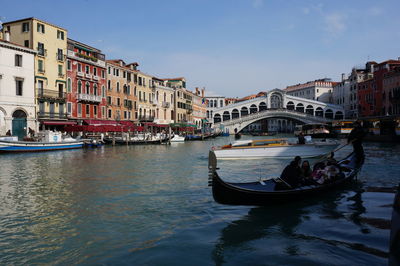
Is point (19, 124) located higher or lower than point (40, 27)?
lower

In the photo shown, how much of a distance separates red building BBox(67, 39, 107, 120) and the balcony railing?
80cm

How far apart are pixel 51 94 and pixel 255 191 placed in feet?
74.0

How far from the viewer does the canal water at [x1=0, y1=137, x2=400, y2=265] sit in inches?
172

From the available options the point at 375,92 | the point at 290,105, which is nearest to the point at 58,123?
the point at 375,92

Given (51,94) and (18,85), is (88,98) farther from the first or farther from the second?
(18,85)

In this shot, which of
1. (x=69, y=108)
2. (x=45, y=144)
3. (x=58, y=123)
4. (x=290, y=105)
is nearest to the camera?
(x=45, y=144)

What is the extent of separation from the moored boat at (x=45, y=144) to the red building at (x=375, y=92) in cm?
3849

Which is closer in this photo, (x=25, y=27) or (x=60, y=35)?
(x=25, y=27)

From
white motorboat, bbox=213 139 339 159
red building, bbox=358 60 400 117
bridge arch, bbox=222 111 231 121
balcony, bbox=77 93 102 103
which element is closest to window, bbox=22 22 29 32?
balcony, bbox=77 93 102 103

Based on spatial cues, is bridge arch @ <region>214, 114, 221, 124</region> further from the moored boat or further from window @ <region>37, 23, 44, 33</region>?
window @ <region>37, 23, 44, 33</region>

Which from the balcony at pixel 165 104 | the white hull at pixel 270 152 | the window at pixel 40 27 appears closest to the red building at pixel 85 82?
the window at pixel 40 27

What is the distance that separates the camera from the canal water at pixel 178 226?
438 centimetres

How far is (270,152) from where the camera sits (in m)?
15.7

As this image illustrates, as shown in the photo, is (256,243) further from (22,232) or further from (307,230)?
(22,232)
